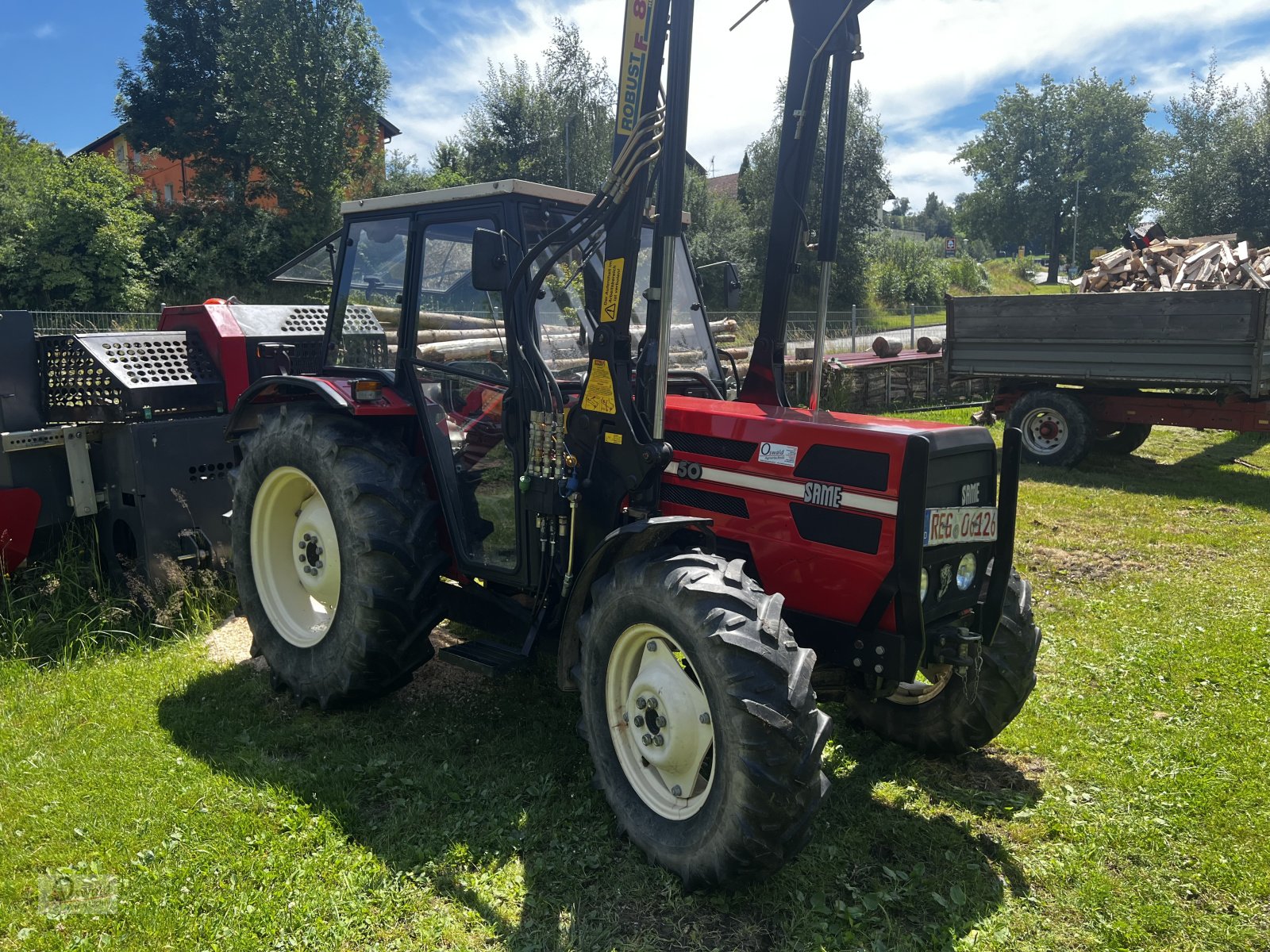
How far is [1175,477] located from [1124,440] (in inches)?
36.5

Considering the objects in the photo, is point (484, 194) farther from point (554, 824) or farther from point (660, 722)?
point (554, 824)

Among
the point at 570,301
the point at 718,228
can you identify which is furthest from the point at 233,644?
the point at 718,228

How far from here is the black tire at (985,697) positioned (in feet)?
11.6

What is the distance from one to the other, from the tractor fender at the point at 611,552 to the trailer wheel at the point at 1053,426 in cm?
783

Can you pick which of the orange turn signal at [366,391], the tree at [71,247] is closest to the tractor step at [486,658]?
the orange turn signal at [366,391]

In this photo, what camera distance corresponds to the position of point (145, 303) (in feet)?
79.2

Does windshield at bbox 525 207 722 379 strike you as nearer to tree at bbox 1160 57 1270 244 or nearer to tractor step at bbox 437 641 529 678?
tractor step at bbox 437 641 529 678

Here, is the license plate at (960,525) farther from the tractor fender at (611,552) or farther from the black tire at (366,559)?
the black tire at (366,559)

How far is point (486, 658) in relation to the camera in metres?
3.73

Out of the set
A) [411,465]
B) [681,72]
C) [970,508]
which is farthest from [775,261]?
[411,465]

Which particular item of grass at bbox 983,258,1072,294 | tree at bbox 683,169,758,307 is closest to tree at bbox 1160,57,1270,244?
grass at bbox 983,258,1072,294

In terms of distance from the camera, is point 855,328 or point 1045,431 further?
point 855,328

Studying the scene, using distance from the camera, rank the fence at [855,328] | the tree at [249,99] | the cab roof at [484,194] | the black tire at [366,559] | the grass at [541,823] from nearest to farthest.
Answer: the grass at [541,823]
the cab roof at [484,194]
the black tire at [366,559]
the fence at [855,328]
the tree at [249,99]

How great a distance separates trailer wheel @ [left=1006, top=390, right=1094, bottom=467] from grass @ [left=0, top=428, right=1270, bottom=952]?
5316 millimetres
